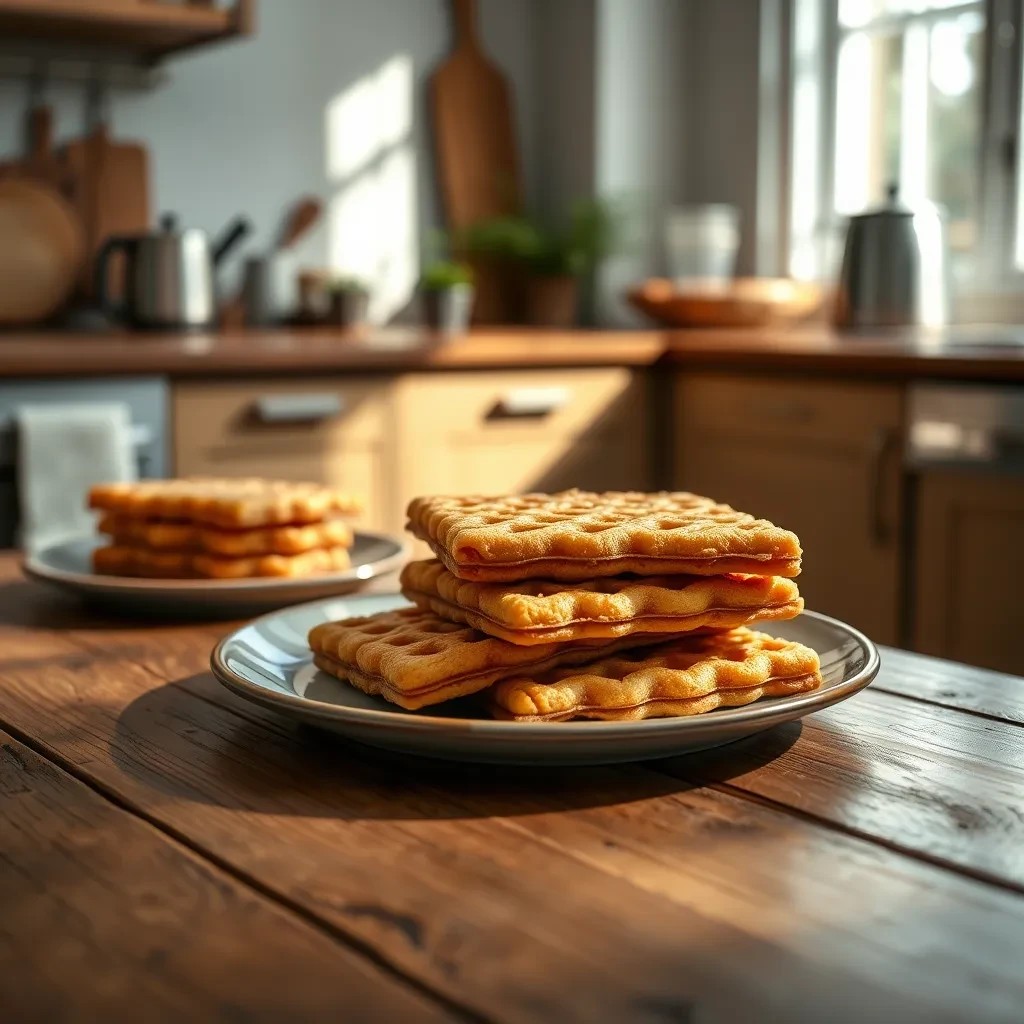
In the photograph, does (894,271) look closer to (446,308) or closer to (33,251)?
(446,308)

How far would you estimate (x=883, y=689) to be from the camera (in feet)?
3.00

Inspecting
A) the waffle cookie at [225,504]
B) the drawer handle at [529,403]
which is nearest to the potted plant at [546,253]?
the drawer handle at [529,403]

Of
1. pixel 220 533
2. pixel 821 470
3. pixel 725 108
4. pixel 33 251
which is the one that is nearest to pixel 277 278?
pixel 33 251

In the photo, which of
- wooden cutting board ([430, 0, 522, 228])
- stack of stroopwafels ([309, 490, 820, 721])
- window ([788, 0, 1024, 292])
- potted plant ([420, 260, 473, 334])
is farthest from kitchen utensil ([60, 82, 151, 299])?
stack of stroopwafels ([309, 490, 820, 721])

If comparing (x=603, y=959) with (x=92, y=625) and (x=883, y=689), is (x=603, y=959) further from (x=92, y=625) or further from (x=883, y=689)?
(x=92, y=625)

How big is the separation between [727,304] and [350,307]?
2.96 ft

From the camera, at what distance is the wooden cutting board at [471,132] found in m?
3.82

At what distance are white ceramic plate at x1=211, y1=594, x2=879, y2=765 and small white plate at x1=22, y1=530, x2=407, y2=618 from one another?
9.4 inches

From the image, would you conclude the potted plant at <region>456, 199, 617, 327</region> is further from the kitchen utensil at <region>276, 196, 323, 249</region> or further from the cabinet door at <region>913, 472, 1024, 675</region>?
the cabinet door at <region>913, 472, 1024, 675</region>

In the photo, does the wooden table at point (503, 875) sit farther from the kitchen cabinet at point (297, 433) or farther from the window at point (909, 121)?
the window at point (909, 121)

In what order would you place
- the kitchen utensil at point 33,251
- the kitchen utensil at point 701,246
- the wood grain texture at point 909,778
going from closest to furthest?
the wood grain texture at point 909,778, the kitchen utensil at point 33,251, the kitchen utensil at point 701,246

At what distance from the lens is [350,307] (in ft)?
11.1

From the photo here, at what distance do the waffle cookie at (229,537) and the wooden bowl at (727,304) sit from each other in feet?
7.82

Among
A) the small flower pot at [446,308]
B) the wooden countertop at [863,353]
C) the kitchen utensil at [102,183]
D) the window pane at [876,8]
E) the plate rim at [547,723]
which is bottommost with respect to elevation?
the plate rim at [547,723]
